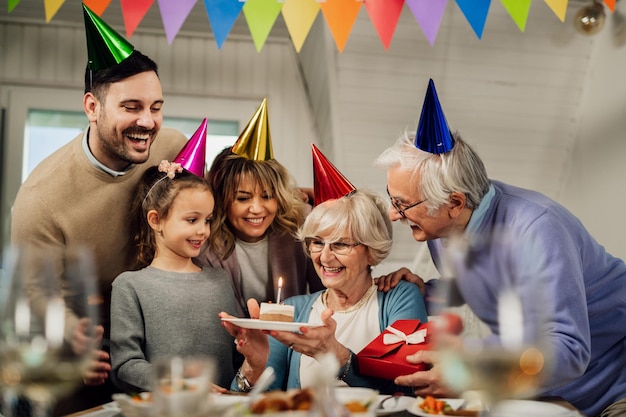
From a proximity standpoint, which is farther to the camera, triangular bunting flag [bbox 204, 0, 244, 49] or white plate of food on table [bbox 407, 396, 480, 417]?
triangular bunting flag [bbox 204, 0, 244, 49]

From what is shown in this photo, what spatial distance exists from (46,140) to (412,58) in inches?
92.2

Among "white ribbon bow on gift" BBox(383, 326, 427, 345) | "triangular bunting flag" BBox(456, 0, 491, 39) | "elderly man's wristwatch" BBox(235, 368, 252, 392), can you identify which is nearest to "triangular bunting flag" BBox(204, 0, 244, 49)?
"triangular bunting flag" BBox(456, 0, 491, 39)

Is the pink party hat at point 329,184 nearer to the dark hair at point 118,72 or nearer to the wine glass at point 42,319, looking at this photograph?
the dark hair at point 118,72

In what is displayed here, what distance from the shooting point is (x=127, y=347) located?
6.06 ft

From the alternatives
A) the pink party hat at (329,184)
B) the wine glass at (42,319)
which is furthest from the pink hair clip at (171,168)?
the wine glass at (42,319)

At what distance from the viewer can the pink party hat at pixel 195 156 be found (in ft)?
7.05

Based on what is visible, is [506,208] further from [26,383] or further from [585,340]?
[26,383]

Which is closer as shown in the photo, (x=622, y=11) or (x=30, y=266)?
(x=30, y=266)

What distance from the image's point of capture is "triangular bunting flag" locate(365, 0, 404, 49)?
2.74m

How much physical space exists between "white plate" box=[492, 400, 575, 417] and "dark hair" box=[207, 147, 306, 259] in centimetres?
113

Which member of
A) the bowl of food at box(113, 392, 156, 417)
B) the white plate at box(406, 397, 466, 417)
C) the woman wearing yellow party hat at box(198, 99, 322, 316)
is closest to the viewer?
the bowl of food at box(113, 392, 156, 417)

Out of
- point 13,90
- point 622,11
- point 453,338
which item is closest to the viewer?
point 453,338

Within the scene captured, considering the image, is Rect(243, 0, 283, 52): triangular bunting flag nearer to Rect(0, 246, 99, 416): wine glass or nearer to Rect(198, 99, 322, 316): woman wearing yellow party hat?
Rect(198, 99, 322, 316): woman wearing yellow party hat

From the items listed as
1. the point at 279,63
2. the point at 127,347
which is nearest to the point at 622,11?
the point at 279,63
